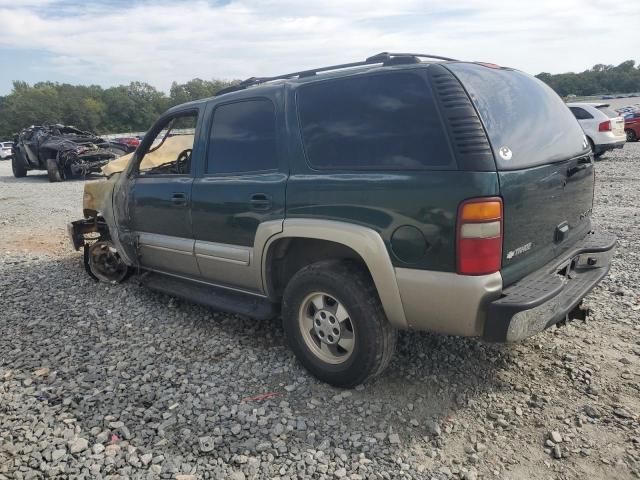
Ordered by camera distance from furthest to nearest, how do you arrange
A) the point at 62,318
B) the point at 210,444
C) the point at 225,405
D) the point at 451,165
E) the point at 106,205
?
the point at 106,205, the point at 62,318, the point at 225,405, the point at 210,444, the point at 451,165

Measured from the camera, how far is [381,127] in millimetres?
2721

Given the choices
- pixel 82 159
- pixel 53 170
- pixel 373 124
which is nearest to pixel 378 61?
pixel 373 124

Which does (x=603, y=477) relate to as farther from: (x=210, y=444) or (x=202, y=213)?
(x=202, y=213)

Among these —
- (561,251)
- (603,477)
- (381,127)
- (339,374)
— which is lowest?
(603,477)

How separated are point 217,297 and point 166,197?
96 centimetres

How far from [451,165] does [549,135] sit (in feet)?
3.14

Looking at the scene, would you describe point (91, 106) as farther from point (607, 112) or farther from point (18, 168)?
point (607, 112)

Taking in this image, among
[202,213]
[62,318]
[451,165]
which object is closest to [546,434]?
[451,165]

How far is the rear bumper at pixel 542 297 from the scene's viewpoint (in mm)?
2385

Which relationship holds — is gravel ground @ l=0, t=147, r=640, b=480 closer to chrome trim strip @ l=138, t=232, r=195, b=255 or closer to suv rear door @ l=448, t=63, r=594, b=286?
chrome trim strip @ l=138, t=232, r=195, b=255

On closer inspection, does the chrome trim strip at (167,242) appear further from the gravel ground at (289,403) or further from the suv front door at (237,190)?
the gravel ground at (289,403)

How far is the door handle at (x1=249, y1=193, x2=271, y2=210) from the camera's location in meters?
3.21

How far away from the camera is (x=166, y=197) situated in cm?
403

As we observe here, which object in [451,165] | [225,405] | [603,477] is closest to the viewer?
[603,477]
